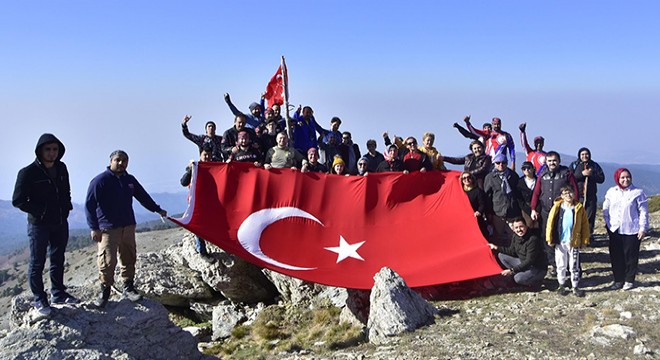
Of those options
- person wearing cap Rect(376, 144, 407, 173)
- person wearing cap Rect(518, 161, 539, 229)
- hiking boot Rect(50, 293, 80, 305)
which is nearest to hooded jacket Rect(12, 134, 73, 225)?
hiking boot Rect(50, 293, 80, 305)

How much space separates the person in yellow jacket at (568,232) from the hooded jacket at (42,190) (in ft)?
33.5

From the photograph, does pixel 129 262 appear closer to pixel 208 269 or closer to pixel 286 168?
pixel 286 168

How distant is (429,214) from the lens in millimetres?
14492

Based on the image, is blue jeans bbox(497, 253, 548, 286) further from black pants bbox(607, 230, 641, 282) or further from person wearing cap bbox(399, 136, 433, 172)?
person wearing cap bbox(399, 136, 433, 172)

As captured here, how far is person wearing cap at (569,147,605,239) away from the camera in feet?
47.9

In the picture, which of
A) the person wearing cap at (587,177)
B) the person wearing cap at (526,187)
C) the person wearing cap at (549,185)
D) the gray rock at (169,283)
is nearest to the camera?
the person wearing cap at (549,185)

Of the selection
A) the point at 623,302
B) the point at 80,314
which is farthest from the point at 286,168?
the point at 623,302

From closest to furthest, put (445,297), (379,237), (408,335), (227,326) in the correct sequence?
(408,335), (445,297), (379,237), (227,326)

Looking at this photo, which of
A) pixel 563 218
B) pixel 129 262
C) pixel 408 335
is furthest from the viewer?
pixel 563 218

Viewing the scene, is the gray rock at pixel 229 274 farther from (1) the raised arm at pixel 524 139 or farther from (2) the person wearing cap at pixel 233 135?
(1) the raised arm at pixel 524 139

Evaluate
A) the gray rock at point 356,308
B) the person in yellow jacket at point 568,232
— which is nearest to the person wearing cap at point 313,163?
the gray rock at point 356,308

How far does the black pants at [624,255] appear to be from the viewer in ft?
39.7

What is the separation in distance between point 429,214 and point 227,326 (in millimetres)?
7681

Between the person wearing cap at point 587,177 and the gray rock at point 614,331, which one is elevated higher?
the person wearing cap at point 587,177
